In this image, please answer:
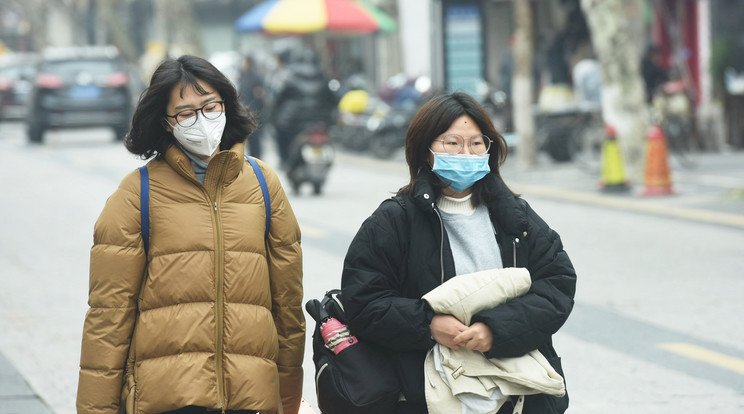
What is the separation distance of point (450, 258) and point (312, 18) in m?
21.1

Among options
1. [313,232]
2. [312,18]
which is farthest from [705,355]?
[312,18]

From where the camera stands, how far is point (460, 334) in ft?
11.0

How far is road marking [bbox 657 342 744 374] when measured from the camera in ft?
21.5

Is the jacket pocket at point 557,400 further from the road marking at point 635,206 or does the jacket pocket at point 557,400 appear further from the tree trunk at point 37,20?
the tree trunk at point 37,20

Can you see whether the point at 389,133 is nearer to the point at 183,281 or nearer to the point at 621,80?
the point at 621,80

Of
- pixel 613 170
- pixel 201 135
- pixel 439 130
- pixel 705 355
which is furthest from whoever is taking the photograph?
pixel 613 170

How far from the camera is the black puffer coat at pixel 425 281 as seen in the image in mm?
3377

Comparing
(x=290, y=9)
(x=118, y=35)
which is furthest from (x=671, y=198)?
(x=118, y=35)

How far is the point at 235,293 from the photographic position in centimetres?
340

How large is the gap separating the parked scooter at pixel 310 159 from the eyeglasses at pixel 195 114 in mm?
10930

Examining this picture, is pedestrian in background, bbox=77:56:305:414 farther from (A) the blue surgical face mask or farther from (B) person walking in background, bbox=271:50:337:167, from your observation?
(B) person walking in background, bbox=271:50:337:167

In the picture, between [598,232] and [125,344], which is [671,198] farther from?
[125,344]

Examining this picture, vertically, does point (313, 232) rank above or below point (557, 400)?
below

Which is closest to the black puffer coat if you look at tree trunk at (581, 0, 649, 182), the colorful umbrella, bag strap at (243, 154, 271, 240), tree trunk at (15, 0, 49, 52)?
bag strap at (243, 154, 271, 240)
